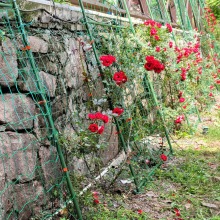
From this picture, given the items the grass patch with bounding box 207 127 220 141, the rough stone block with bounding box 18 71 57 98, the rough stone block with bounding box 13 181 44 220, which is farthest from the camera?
the grass patch with bounding box 207 127 220 141

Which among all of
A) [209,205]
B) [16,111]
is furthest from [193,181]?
[16,111]

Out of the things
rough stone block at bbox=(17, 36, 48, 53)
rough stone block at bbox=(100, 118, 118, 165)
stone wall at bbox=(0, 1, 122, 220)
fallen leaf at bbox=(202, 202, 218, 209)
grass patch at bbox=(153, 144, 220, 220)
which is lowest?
fallen leaf at bbox=(202, 202, 218, 209)

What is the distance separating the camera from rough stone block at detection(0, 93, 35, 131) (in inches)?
70.0

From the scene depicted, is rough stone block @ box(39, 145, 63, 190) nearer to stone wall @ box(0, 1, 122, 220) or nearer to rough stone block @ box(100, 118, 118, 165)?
stone wall @ box(0, 1, 122, 220)

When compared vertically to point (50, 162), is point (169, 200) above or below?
below

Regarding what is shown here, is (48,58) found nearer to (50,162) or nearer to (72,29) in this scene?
(72,29)

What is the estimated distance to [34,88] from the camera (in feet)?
6.64

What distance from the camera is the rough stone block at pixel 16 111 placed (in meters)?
1.78

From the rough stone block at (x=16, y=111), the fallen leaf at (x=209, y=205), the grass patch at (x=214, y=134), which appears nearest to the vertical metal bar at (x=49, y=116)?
the rough stone block at (x=16, y=111)

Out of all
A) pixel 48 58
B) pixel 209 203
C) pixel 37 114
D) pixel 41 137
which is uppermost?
pixel 48 58

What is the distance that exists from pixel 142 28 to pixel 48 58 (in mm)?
2121

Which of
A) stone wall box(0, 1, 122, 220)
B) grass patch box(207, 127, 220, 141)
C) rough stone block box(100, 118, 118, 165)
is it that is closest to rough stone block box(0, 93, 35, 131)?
stone wall box(0, 1, 122, 220)

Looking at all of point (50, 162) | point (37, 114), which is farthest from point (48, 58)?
point (50, 162)

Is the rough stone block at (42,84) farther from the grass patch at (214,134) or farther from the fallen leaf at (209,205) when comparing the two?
the grass patch at (214,134)
